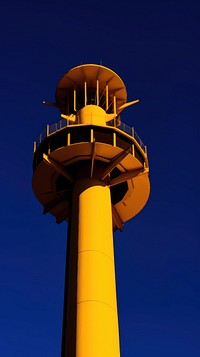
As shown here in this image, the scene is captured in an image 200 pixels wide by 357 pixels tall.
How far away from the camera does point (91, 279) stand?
101 feet

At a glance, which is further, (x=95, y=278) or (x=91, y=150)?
(x=91, y=150)

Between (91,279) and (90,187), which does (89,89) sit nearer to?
(90,187)

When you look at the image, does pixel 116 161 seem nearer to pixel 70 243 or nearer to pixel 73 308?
pixel 70 243

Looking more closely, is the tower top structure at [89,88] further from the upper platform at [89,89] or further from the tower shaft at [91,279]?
the tower shaft at [91,279]

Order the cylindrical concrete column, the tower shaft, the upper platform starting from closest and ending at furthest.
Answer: the cylindrical concrete column → the tower shaft → the upper platform

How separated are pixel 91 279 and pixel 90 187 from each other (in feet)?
22.9

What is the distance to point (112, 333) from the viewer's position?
2958 cm

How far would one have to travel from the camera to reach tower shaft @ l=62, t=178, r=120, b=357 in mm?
28875

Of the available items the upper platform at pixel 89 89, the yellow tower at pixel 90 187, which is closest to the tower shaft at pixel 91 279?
the yellow tower at pixel 90 187

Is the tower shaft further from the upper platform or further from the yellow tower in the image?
the upper platform

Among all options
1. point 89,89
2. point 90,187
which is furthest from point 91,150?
point 89,89

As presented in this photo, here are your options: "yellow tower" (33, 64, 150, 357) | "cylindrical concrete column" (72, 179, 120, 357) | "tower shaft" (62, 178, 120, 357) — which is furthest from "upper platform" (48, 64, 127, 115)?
"cylindrical concrete column" (72, 179, 120, 357)

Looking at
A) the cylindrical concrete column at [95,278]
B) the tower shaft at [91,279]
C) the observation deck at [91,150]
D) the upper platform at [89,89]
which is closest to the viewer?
the cylindrical concrete column at [95,278]

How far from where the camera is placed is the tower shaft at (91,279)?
2888 centimetres
